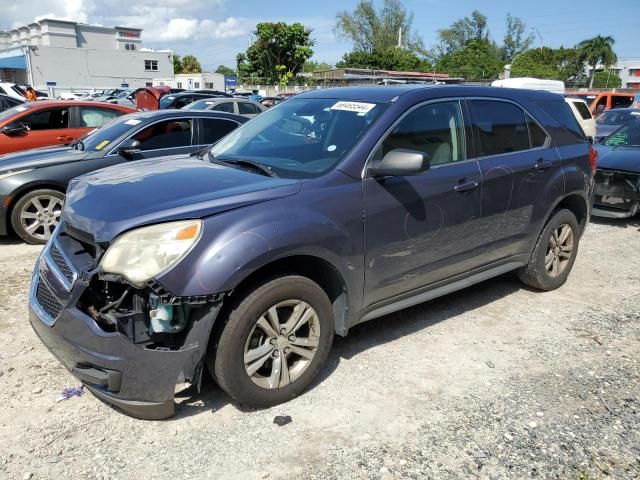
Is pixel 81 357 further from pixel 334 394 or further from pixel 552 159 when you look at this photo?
pixel 552 159

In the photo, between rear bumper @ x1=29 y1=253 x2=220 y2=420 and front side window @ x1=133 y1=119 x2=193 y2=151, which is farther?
front side window @ x1=133 y1=119 x2=193 y2=151

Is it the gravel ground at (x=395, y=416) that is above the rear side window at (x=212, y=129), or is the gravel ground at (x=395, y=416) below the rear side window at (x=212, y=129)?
below

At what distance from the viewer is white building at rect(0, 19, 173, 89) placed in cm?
5784

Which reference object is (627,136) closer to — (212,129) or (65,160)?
(212,129)

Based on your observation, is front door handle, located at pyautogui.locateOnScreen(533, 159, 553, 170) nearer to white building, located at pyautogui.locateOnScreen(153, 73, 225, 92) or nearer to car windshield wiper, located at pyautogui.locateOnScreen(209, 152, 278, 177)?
car windshield wiper, located at pyautogui.locateOnScreen(209, 152, 278, 177)

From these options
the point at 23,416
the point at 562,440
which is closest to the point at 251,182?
the point at 23,416

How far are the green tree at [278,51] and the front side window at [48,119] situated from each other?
4904 cm

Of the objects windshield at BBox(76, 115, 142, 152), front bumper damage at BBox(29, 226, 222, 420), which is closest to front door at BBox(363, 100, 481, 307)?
front bumper damage at BBox(29, 226, 222, 420)

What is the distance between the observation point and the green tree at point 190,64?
9408 centimetres

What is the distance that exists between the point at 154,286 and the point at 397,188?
1642 millimetres

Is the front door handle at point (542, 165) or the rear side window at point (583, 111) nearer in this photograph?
the front door handle at point (542, 165)

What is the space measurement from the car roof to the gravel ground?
1.78m

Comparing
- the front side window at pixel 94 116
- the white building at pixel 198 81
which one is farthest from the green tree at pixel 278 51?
the front side window at pixel 94 116

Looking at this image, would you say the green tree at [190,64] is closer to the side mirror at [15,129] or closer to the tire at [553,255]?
the side mirror at [15,129]
